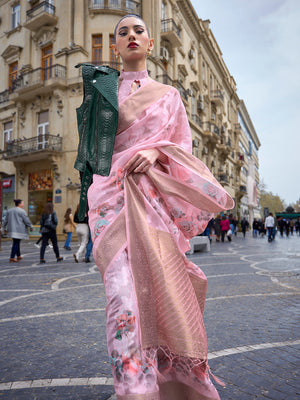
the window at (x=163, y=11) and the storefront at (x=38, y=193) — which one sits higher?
the window at (x=163, y=11)

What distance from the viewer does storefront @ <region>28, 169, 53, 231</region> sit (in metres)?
21.4

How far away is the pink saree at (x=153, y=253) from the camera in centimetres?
139

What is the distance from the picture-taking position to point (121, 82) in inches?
79.6

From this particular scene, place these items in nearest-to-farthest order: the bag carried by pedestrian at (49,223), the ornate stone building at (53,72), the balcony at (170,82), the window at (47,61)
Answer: the bag carried by pedestrian at (49,223) → the ornate stone building at (53,72) → the window at (47,61) → the balcony at (170,82)

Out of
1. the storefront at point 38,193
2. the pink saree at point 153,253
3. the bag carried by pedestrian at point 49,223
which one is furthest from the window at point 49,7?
the pink saree at point 153,253

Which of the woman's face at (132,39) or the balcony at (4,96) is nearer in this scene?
the woman's face at (132,39)

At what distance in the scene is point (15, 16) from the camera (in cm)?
2422

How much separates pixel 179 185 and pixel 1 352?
78.0 inches

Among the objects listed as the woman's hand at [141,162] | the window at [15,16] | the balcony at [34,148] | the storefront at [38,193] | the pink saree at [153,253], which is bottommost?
the pink saree at [153,253]

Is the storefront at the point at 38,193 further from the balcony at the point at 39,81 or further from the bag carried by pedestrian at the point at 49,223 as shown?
the bag carried by pedestrian at the point at 49,223

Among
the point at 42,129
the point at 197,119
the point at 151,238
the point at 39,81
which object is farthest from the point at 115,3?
the point at 151,238

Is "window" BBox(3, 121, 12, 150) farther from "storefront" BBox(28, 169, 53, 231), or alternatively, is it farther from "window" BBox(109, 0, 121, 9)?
"window" BBox(109, 0, 121, 9)

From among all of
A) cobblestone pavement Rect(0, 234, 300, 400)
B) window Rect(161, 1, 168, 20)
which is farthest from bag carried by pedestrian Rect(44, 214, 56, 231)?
window Rect(161, 1, 168, 20)

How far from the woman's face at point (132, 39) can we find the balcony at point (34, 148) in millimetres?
18866
